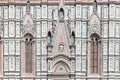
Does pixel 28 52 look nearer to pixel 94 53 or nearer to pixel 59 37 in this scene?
pixel 59 37

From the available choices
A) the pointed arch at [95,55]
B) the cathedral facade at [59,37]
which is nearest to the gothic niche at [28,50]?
the cathedral facade at [59,37]

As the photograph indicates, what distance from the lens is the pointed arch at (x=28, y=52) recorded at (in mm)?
27047

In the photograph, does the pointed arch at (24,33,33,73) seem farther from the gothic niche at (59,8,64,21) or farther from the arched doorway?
the gothic niche at (59,8,64,21)

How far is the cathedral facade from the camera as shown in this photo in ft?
87.9

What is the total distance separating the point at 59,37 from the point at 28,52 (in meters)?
1.89

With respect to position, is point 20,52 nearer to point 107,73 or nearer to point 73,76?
point 73,76

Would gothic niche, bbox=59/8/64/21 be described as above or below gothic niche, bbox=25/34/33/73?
above

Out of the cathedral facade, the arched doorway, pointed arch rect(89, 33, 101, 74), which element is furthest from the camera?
pointed arch rect(89, 33, 101, 74)


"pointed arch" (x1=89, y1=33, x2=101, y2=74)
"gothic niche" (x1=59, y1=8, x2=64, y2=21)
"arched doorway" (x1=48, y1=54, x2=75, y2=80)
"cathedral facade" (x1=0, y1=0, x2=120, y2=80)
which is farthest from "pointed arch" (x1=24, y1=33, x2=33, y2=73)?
"pointed arch" (x1=89, y1=33, x2=101, y2=74)

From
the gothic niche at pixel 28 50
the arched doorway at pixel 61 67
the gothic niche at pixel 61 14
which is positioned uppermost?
the gothic niche at pixel 61 14

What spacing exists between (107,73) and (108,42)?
1.65 m

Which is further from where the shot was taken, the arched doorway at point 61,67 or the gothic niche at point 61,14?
the gothic niche at point 61,14

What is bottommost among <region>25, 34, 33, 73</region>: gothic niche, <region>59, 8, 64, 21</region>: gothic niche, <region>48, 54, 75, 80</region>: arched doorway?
<region>48, 54, 75, 80</region>: arched doorway

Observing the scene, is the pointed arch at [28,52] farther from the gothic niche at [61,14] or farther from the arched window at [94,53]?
the arched window at [94,53]
